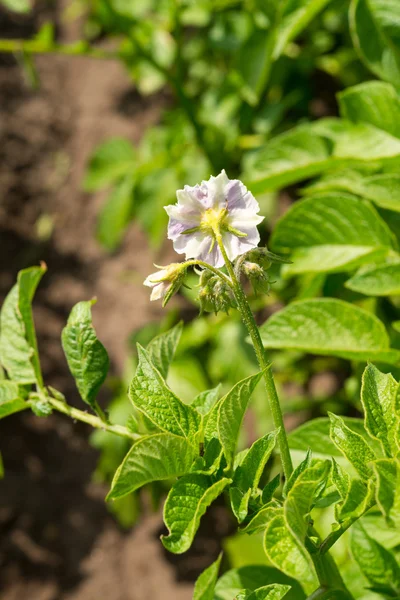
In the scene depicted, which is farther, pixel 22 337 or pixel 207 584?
pixel 22 337

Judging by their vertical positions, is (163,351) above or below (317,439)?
above

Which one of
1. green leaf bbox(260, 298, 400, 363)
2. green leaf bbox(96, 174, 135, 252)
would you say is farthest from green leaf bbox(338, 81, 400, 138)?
green leaf bbox(96, 174, 135, 252)

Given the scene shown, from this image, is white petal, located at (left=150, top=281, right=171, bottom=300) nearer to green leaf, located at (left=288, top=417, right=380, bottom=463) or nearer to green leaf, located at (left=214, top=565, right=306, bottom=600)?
green leaf, located at (left=288, top=417, right=380, bottom=463)

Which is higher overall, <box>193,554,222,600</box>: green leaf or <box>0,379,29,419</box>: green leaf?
<box>0,379,29,419</box>: green leaf

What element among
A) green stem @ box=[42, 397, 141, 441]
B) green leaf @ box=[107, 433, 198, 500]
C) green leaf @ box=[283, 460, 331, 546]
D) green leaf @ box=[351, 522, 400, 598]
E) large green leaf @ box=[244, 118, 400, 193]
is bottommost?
green leaf @ box=[351, 522, 400, 598]

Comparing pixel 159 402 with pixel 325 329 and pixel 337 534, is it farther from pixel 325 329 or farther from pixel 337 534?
pixel 325 329

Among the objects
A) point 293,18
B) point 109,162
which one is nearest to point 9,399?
point 293,18
